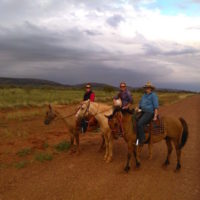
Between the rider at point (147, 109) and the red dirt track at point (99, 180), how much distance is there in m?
1.21

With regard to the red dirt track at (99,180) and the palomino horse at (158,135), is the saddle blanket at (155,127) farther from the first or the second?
the red dirt track at (99,180)

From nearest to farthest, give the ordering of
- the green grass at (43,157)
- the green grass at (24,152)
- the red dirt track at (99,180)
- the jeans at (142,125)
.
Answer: the red dirt track at (99,180) → the jeans at (142,125) → the green grass at (43,157) → the green grass at (24,152)

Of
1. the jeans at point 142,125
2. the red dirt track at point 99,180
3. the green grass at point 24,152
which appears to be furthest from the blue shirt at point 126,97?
the green grass at point 24,152

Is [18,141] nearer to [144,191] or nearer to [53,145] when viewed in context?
[53,145]

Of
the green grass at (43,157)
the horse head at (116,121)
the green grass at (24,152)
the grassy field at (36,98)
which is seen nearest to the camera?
the horse head at (116,121)

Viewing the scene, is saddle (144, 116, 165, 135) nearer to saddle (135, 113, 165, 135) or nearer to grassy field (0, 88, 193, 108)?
saddle (135, 113, 165, 135)

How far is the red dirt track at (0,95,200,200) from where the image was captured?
577cm

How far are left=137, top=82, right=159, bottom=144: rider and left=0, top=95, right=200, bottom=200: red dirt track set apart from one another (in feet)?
3.96

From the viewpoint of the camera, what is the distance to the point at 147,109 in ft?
25.1

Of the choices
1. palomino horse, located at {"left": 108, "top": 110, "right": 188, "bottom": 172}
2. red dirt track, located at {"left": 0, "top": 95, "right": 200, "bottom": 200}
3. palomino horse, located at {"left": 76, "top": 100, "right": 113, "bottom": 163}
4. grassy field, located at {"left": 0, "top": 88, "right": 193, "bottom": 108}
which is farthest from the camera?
grassy field, located at {"left": 0, "top": 88, "right": 193, "bottom": 108}

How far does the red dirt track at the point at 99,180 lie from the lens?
18.9 ft

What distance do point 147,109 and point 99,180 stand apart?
2.57m

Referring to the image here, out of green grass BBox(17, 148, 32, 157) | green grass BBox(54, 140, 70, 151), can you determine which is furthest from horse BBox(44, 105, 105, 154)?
green grass BBox(17, 148, 32, 157)

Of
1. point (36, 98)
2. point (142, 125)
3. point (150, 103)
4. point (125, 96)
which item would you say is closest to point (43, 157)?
point (125, 96)
